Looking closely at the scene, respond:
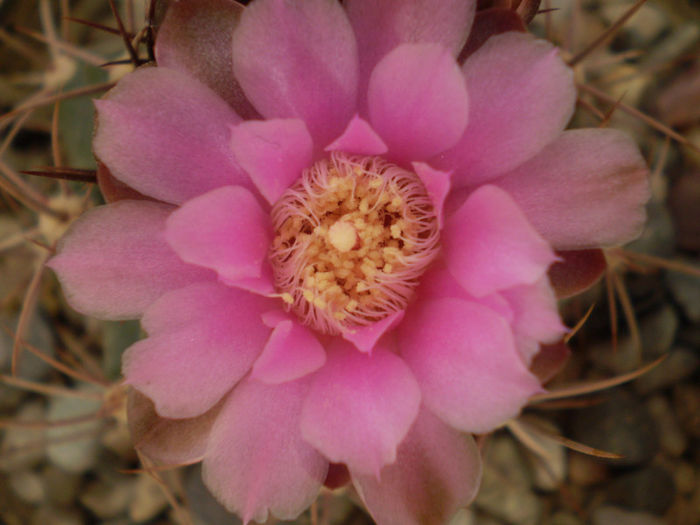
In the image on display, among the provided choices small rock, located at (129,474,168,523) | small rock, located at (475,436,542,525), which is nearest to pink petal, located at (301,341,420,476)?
small rock, located at (475,436,542,525)

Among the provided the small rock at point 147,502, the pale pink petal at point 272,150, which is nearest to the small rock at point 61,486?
the small rock at point 147,502

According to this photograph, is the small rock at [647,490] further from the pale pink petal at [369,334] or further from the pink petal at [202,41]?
the pink petal at [202,41]

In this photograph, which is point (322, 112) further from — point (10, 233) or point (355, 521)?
point (10, 233)

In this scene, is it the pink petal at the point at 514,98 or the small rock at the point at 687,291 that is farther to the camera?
the small rock at the point at 687,291

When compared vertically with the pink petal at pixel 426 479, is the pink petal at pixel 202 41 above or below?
above

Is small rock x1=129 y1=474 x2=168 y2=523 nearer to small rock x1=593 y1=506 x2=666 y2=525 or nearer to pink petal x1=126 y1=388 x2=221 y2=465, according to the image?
pink petal x1=126 y1=388 x2=221 y2=465

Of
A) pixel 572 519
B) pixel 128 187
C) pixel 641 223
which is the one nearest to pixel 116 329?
pixel 128 187

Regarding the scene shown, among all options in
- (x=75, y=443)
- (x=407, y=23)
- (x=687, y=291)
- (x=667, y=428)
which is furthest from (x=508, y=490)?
(x=407, y=23)

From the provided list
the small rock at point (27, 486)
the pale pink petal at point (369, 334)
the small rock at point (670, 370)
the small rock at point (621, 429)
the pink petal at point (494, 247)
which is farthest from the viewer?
the small rock at point (27, 486)
